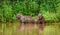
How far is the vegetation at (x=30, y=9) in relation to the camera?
51.5 feet

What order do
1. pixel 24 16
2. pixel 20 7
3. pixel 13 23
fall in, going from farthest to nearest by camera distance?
pixel 20 7 < pixel 24 16 < pixel 13 23

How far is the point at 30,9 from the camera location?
1711 centimetres

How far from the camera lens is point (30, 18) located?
15398 millimetres

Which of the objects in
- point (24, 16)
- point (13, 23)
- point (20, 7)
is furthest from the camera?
point (20, 7)

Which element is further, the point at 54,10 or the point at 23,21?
the point at 54,10

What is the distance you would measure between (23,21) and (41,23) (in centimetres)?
98

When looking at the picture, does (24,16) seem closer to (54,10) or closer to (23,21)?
(23,21)

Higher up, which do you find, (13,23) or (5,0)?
(5,0)

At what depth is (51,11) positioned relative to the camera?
1686 cm

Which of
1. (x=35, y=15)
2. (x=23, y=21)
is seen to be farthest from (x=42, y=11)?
(x=23, y=21)

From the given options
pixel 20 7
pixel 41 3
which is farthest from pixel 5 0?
pixel 41 3

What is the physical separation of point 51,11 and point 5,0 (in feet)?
9.42

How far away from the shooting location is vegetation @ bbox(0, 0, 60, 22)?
15.7 m

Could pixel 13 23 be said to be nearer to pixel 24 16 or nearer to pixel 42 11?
pixel 24 16
